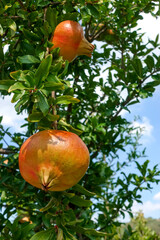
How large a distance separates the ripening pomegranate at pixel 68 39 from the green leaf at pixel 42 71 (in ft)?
0.91

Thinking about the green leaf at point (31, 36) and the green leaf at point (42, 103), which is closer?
the green leaf at point (42, 103)

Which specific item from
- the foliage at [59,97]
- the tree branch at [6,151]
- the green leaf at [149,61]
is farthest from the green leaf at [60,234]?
the green leaf at [149,61]

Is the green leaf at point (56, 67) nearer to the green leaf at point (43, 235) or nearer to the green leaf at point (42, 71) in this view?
the green leaf at point (42, 71)

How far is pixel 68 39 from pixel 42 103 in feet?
1.23

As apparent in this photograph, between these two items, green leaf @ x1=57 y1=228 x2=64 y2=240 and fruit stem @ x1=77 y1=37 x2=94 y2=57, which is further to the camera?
fruit stem @ x1=77 y1=37 x2=94 y2=57

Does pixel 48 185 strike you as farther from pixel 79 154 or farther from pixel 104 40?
pixel 104 40

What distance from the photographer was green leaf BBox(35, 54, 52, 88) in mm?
882

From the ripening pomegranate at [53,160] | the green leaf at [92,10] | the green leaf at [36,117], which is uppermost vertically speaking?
the green leaf at [92,10]

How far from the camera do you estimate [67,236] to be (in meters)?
0.96

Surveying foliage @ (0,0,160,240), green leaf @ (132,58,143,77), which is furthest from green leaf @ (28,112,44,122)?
green leaf @ (132,58,143,77)

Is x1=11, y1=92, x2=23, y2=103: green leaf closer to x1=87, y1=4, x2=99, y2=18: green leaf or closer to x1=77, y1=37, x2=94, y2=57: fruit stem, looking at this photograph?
x1=77, y1=37, x2=94, y2=57: fruit stem

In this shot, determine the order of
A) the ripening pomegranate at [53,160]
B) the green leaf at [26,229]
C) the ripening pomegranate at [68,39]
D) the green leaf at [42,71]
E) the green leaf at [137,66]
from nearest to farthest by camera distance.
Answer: the ripening pomegranate at [53,160] < the green leaf at [42,71] < the ripening pomegranate at [68,39] < the green leaf at [26,229] < the green leaf at [137,66]

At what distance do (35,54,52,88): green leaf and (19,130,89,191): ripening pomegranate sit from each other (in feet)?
0.61

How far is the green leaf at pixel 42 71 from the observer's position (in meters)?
0.88
